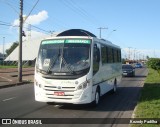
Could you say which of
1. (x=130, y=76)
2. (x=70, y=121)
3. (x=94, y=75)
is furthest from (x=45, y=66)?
(x=130, y=76)

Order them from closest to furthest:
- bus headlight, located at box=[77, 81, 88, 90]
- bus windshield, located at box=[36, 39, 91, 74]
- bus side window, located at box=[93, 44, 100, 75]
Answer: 1. bus headlight, located at box=[77, 81, 88, 90]
2. bus windshield, located at box=[36, 39, 91, 74]
3. bus side window, located at box=[93, 44, 100, 75]

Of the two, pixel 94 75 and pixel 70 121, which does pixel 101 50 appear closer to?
pixel 94 75

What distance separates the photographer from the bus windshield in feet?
42.1

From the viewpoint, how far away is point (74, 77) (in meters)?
12.6

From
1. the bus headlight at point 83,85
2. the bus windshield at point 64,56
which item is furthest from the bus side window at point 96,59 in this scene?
the bus headlight at point 83,85

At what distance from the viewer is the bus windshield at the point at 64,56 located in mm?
12844

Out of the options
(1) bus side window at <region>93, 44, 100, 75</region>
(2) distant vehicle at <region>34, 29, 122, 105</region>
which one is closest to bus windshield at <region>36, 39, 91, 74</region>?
(2) distant vehicle at <region>34, 29, 122, 105</region>

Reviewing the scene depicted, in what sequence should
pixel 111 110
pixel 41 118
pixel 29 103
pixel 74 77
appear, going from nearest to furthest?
1. pixel 41 118
2. pixel 74 77
3. pixel 111 110
4. pixel 29 103

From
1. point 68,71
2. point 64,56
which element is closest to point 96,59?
point 64,56

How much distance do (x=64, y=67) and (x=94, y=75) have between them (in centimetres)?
127

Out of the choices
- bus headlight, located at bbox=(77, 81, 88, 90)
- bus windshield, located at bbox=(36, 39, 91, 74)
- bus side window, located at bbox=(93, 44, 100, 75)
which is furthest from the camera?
bus side window, located at bbox=(93, 44, 100, 75)

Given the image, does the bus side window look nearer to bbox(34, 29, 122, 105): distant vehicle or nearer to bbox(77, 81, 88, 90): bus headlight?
bbox(34, 29, 122, 105): distant vehicle

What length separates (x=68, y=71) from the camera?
12.7 metres

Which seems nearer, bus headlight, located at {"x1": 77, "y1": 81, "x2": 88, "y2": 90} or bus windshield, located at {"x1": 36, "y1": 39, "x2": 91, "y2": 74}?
bus headlight, located at {"x1": 77, "y1": 81, "x2": 88, "y2": 90}
